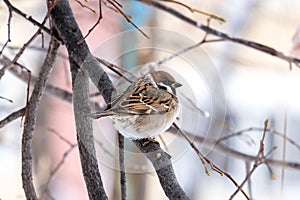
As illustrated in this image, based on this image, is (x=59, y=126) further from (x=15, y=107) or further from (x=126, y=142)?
(x=126, y=142)

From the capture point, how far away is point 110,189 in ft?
4.57

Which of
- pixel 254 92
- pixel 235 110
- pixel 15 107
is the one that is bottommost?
pixel 15 107

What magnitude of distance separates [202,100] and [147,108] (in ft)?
0.39

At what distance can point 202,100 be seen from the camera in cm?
59

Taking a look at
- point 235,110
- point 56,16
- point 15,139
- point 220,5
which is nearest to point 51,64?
point 56,16

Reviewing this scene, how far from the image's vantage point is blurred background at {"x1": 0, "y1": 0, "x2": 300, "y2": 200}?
3.25ft

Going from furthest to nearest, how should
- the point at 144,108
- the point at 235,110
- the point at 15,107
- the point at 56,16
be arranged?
1. the point at 235,110
2. the point at 15,107
3. the point at 56,16
4. the point at 144,108

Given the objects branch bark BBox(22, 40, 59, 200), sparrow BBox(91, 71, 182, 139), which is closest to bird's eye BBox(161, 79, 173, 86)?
sparrow BBox(91, 71, 182, 139)

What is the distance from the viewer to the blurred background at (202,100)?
99 centimetres

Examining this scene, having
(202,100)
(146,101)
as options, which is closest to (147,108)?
(146,101)

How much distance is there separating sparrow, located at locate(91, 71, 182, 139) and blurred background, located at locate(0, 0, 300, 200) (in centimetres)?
8

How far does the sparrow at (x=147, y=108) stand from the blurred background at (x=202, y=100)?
84 mm

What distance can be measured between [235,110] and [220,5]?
0.40 meters

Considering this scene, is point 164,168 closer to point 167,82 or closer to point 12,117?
point 167,82
